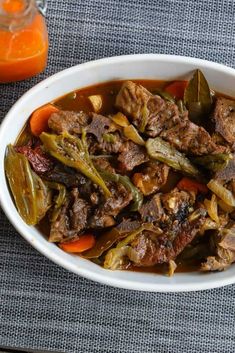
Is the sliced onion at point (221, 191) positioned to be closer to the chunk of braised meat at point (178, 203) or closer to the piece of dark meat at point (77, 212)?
the chunk of braised meat at point (178, 203)

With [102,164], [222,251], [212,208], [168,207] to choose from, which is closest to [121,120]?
[102,164]

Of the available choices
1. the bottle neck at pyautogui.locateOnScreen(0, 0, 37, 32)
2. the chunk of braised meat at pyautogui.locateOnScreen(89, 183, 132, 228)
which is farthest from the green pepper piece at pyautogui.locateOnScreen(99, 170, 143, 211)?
the bottle neck at pyautogui.locateOnScreen(0, 0, 37, 32)

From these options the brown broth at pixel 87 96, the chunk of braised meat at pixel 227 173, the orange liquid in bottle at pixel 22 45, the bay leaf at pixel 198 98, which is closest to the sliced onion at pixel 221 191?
the chunk of braised meat at pixel 227 173

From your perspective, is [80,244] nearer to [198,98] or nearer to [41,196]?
[41,196]

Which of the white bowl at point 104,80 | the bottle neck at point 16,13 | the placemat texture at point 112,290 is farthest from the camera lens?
the placemat texture at point 112,290

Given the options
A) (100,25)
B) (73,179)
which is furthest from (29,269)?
(100,25)

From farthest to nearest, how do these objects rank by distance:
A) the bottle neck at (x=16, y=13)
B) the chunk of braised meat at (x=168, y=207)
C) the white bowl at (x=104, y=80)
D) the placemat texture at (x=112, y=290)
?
the placemat texture at (x=112, y=290) < the chunk of braised meat at (x=168, y=207) < the white bowl at (x=104, y=80) < the bottle neck at (x=16, y=13)

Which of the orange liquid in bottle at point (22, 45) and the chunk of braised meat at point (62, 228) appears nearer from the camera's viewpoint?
the orange liquid in bottle at point (22, 45)
